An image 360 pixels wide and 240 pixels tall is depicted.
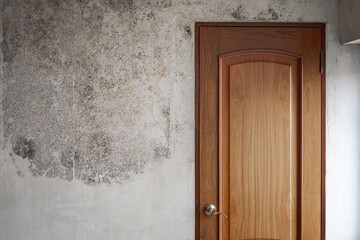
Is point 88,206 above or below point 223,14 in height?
below

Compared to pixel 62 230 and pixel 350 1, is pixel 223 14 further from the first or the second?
pixel 62 230

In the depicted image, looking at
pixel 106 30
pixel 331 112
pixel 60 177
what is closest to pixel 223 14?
pixel 106 30

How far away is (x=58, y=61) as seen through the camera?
215 centimetres

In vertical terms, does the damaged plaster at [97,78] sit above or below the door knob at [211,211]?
above

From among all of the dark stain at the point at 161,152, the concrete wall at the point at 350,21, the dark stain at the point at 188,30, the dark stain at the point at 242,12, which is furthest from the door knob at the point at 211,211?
the concrete wall at the point at 350,21

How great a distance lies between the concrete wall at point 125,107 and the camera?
213 centimetres

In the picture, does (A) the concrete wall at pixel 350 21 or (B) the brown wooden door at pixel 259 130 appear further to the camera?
(B) the brown wooden door at pixel 259 130

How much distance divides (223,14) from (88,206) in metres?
1.46

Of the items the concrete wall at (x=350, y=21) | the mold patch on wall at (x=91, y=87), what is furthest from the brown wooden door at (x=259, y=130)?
the mold patch on wall at (x=91, y=87)

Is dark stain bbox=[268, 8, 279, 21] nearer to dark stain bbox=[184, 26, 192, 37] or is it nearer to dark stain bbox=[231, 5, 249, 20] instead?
dark stain bbox=[231, 5, 249, 20]

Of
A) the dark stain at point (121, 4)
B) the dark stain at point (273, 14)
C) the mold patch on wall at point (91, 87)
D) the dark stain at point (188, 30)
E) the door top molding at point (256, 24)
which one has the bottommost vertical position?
the mold patch on wall at point (91, 87)

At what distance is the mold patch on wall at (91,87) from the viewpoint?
2.14 metres

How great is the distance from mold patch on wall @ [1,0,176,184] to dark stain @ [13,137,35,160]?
2cm

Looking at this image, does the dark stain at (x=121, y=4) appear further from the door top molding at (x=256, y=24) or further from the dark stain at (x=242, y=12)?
the dark stain at (x=242, y=12)
